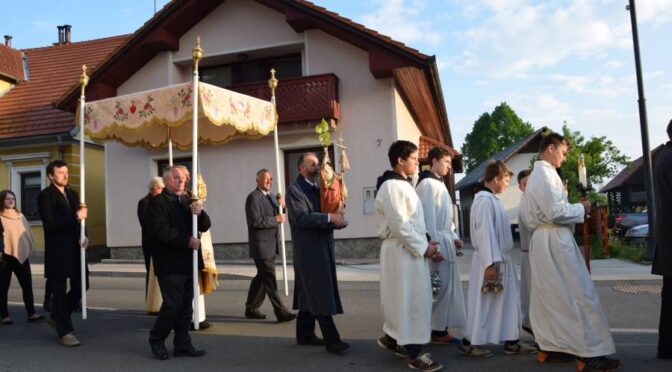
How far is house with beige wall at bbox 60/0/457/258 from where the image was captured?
49.5 feet

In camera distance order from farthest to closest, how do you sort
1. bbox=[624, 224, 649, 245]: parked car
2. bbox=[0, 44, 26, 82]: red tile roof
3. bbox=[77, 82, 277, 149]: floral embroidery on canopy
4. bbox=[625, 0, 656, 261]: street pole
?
bbox=[0, 44, 26, 82]: red tile roof < bbox=[624, 224, 649, 245]: parked car < bbox=[625, 0, 656, 261]: street pole < bbox=[77, 82, 277, 149]: floral embroidery on canopy

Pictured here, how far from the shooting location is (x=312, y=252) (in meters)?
5.50

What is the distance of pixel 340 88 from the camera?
1553 centimetres

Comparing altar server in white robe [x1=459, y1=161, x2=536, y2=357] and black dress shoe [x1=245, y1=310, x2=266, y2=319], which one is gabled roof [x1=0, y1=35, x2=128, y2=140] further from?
altar server in white robe [x1=459, y1=161, x2=536, y2=357]

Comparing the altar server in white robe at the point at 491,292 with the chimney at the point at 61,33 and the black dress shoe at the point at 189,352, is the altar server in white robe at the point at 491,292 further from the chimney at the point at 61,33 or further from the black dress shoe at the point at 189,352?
the chimney at the point at 61,33

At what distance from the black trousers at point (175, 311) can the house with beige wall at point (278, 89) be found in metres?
9.58

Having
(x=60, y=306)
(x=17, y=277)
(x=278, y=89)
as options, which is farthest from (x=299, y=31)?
(x=60, y=306)

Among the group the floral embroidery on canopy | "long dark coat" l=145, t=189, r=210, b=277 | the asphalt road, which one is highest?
the floral embroidery on canopy

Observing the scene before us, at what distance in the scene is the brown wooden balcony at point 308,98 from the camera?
15.0 metres

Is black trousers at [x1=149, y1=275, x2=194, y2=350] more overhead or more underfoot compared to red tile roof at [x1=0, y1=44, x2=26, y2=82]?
more underfoot

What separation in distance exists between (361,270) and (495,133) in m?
55.0

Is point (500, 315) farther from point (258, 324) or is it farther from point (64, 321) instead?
point (64, 321)

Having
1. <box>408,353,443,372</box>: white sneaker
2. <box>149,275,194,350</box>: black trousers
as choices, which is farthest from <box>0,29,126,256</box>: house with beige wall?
<box>408,353,443,372</box>: white sneaker

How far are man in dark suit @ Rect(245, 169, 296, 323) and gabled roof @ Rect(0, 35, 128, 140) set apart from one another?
38.6ft
